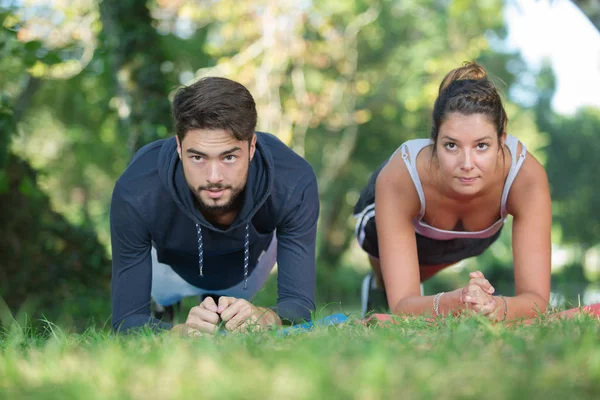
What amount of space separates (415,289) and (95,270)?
4.95 metres

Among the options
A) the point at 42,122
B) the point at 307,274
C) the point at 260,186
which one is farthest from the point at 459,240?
the point at 42,122

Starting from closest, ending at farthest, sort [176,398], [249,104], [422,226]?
[176,398] < [249,104] < [422,226]

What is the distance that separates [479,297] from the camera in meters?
3.54

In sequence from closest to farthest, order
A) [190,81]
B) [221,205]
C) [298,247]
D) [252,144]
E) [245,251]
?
[221,205], [252,144], [298,247], [245,251], [190,81]

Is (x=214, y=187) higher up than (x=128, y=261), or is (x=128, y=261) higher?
(x=214, y=187)

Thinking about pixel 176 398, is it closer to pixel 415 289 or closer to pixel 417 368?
pixel 417 368

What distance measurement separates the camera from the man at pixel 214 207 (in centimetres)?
365

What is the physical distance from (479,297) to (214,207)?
1.44m

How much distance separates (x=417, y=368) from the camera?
1932 mm

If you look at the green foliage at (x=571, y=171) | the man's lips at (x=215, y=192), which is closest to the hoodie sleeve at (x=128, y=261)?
the man's lips at (x=215, y=192)

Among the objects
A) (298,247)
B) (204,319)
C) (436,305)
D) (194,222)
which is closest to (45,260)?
(194,222)

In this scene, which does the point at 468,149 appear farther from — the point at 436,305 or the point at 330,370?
the point at 330,370

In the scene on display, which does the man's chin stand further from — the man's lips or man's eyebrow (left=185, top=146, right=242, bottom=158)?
man's eyebrow (left=185, top=146, right=242, bottom=158)

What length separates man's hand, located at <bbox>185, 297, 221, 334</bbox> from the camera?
3.41m
